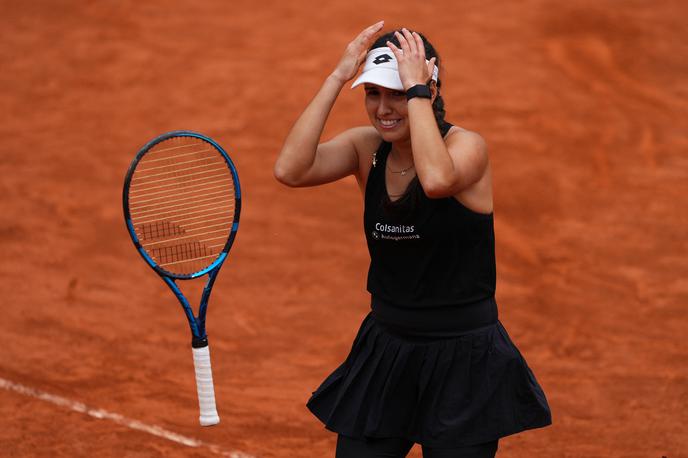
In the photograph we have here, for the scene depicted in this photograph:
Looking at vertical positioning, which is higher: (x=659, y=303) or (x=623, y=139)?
(x=623, y=139)

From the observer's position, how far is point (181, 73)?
10852mm

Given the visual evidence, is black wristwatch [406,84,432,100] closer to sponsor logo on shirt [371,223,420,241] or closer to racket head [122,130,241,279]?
sponsor logo on shirt [371,223,420,241]

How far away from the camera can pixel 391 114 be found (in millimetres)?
3766

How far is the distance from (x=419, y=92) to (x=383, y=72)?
167 mm

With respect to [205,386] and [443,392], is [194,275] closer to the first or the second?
[205,386]

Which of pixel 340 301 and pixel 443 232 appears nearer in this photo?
pixel 443 232

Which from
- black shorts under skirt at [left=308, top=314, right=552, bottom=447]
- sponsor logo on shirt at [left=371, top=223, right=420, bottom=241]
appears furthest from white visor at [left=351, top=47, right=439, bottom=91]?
black shorts under skirt at [left=308, top=314, right=552, bottom=447]

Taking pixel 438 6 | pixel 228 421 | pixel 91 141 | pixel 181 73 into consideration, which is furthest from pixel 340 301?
pixel 438 6

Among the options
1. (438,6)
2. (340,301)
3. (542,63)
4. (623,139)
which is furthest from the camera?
(438,6)

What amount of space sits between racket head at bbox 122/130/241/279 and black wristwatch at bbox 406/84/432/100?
847 mm

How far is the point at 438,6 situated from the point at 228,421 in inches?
259

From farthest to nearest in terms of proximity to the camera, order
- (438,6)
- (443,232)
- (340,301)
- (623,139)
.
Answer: (438,6) → (623,139) → (340,301) → (443,232)

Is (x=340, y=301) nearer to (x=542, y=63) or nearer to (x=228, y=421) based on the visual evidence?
(x=228, y=421)

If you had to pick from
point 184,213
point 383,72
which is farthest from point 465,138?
point 184,213
